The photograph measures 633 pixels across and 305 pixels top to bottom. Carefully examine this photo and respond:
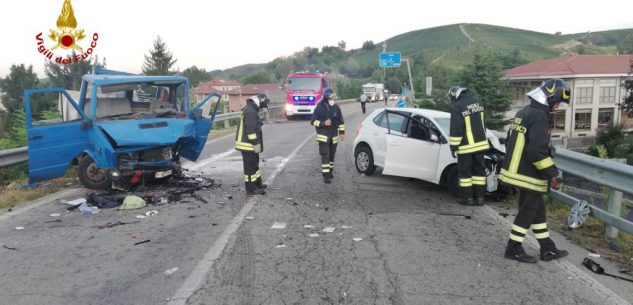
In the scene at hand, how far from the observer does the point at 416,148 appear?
28.0ft

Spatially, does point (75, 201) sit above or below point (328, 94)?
below

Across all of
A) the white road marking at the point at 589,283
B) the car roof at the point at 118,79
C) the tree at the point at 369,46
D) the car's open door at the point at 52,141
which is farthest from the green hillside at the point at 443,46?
the white road marking at the point at 589,283

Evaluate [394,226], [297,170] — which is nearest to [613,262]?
[394,226]

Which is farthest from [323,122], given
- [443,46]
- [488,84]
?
[443,46]

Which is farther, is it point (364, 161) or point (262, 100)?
point (364, 161)

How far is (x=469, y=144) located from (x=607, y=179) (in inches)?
80.0

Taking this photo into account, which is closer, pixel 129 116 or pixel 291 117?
pixel 129 116

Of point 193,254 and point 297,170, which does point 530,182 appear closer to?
point 193,254

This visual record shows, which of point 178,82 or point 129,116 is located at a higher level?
point 178,82

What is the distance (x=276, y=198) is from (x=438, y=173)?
8.80ft

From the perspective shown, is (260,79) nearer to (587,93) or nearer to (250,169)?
(587,93)

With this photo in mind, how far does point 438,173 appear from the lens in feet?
26.8

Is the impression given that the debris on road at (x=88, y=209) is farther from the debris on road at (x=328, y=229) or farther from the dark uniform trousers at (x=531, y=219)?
the dark uniform trousers at (x=531, y=219)

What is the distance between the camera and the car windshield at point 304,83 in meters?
26.9
